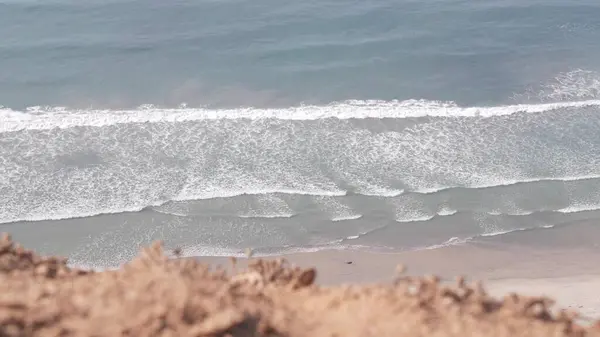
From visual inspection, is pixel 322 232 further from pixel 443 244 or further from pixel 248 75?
pixel 248 75

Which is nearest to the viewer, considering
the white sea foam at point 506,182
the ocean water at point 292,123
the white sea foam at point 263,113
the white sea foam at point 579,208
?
the ocean water at point 292,123

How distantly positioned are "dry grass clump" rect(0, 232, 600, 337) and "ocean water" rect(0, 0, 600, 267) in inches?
298

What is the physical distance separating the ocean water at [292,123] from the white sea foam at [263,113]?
0.20ft

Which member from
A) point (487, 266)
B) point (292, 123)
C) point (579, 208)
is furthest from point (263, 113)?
point (579, 208)

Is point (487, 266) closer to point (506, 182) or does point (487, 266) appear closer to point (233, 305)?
point (506, 182)

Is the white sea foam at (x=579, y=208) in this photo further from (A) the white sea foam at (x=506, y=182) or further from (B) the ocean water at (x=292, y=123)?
(A) the white sea foam at (x=506, y=182)

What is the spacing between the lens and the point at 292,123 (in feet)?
53.1

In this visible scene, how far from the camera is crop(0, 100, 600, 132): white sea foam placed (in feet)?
52.3

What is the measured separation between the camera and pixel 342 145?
1520 cm

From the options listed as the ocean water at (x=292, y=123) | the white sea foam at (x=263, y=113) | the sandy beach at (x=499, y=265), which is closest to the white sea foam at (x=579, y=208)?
the ocean water at (x=292, y=123)

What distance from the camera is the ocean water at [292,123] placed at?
12.5m

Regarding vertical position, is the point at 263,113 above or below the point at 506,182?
above

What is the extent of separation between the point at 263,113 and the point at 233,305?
43.7ft

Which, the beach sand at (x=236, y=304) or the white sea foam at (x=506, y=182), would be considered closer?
the beach sand at (x=236, y=304)
